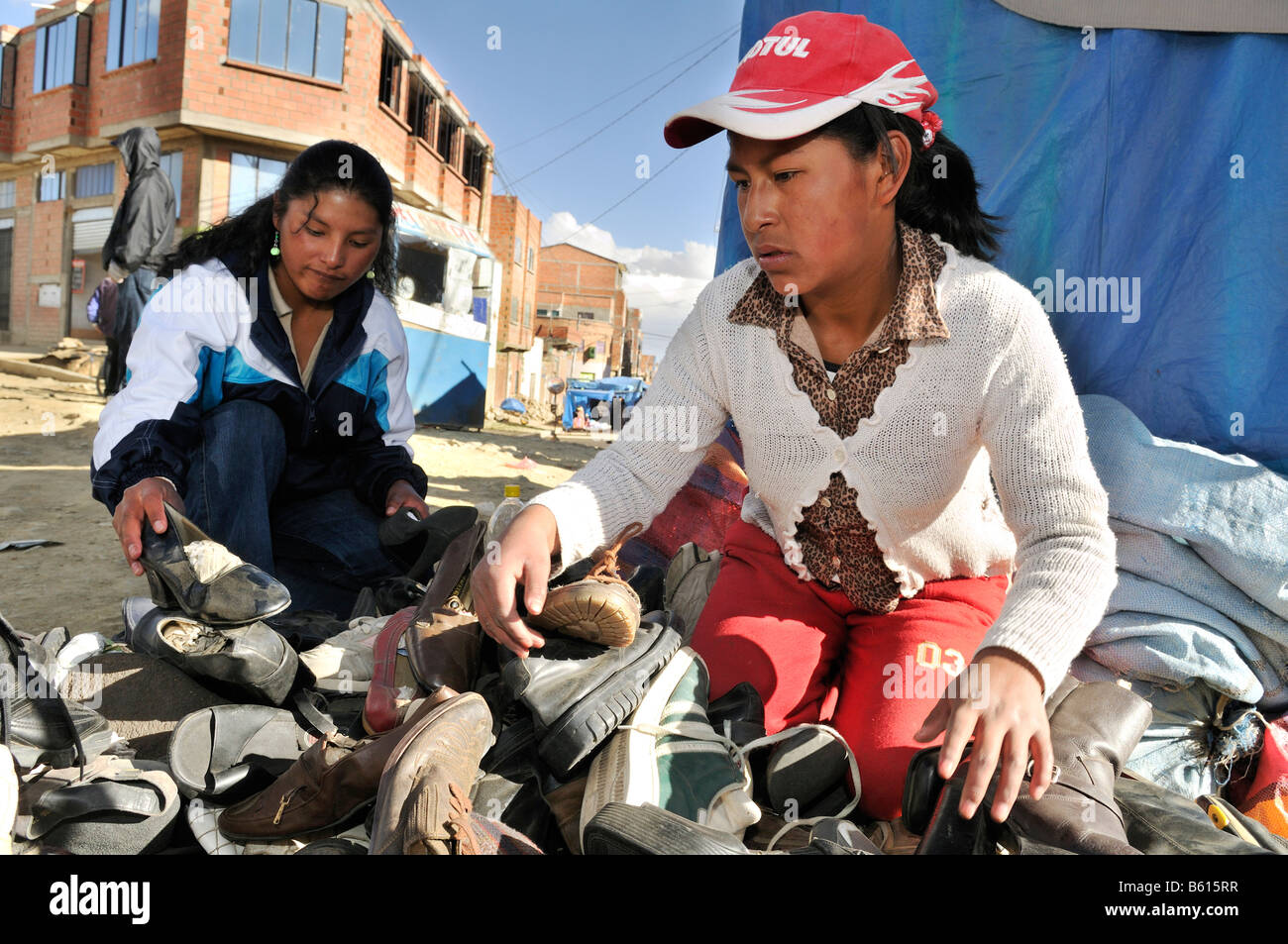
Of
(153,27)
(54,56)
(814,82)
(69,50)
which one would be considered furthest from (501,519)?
(54,56)

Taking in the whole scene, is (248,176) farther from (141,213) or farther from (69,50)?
(141,213)

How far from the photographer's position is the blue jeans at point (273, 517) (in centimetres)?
224

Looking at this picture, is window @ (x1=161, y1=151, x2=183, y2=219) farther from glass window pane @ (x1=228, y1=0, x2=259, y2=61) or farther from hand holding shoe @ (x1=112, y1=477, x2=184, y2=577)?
hand holding shoe @ (x1=112, y1=477, x2=184, y2=577)

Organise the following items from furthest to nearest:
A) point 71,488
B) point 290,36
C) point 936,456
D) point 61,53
Result: point 61,53
point 290,36
point 71,488
point 936,456

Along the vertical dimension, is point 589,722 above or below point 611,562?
below

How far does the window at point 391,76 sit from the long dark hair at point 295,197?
56.6ft

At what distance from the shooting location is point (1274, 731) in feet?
6.09

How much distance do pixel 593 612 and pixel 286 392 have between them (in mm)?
1477

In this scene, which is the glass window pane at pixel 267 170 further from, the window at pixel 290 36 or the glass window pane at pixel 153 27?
the glass window pane at pixel 153 27

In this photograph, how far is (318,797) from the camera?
4.40ft

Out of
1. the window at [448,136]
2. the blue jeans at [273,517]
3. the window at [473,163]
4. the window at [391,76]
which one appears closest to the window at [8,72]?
the window at [391,76]

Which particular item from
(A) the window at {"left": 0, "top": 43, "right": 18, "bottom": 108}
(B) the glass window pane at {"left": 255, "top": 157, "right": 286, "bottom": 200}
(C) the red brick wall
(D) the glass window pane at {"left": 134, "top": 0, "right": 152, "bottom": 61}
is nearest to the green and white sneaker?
(C) the red brick wall
